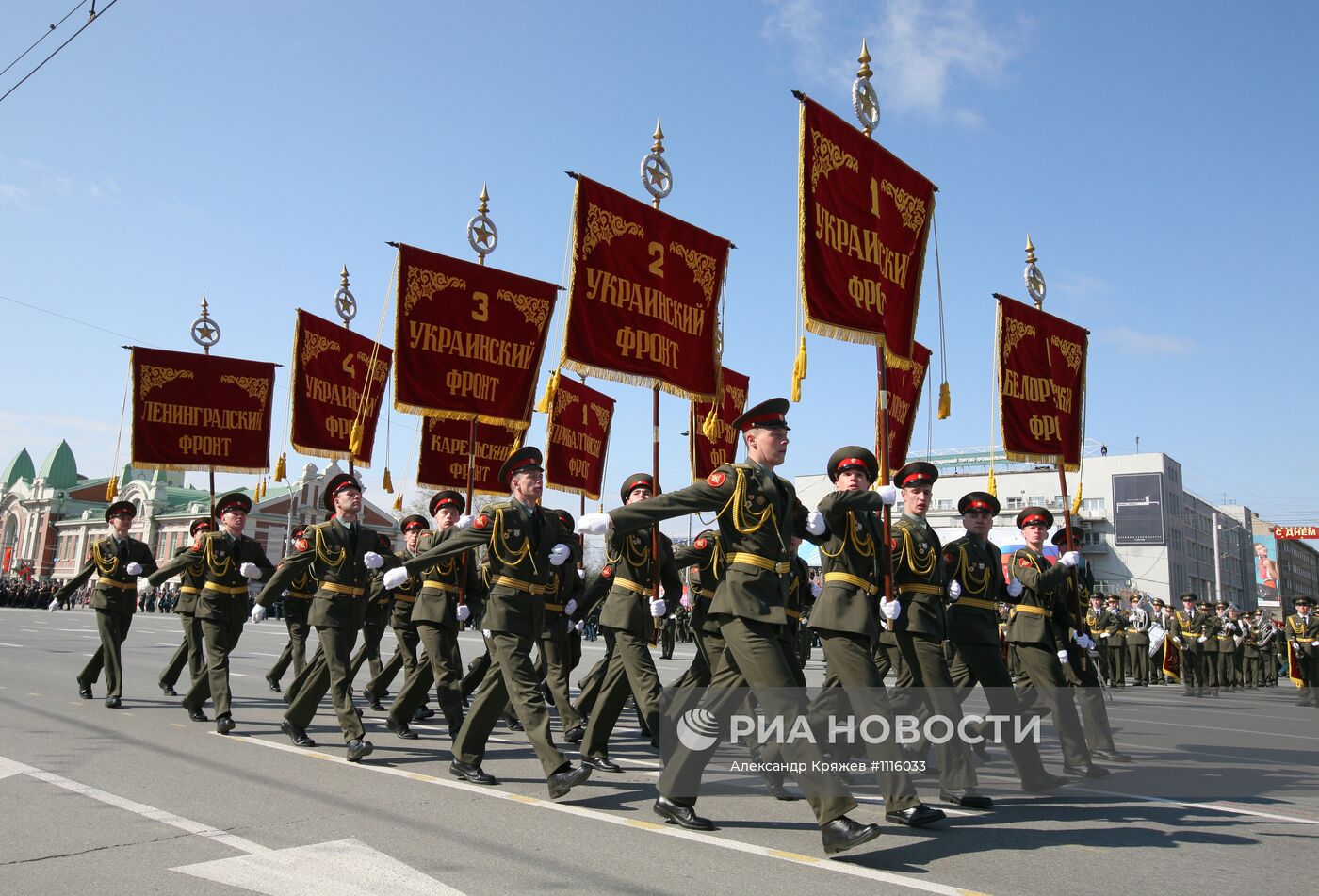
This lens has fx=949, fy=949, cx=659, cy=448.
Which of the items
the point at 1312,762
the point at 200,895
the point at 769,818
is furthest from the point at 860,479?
the point at 1312,762

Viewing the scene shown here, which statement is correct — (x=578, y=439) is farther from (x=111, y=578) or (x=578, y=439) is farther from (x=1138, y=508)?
(x=1138, y=508)

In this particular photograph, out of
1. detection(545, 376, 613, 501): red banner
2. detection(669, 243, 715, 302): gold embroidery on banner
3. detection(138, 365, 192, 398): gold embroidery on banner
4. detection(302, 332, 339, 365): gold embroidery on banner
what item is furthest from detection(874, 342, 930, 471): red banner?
detection(138, 365, 192, 398): gold embroidery on banner

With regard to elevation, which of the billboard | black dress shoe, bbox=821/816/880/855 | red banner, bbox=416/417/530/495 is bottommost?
black dress shoe, bbox=821/816/880/855

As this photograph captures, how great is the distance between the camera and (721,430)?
45.8 feet

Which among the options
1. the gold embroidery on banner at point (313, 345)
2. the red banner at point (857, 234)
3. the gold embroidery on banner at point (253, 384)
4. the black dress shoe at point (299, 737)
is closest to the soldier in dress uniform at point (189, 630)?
the black dress shoe at point (299, 737)

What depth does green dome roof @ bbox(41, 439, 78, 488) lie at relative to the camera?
9131 centimetres

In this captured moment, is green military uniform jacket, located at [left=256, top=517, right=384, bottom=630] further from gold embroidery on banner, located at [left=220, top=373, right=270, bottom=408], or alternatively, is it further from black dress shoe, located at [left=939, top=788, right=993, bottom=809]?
gold embroidery on banner, located at [left=220, top=373, right=270, bottom=408]

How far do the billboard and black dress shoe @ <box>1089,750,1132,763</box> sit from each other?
81.2 meters

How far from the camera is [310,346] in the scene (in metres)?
13.3

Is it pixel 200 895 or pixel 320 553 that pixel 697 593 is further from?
pixel 200 895

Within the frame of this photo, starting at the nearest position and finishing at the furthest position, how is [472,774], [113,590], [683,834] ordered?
[683,834] < [472,774] < [113,590]

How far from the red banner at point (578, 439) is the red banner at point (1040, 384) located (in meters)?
6.39

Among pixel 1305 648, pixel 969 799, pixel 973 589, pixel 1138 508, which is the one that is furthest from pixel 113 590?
pixel 1138 508

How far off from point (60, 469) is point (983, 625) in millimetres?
A: 104898
